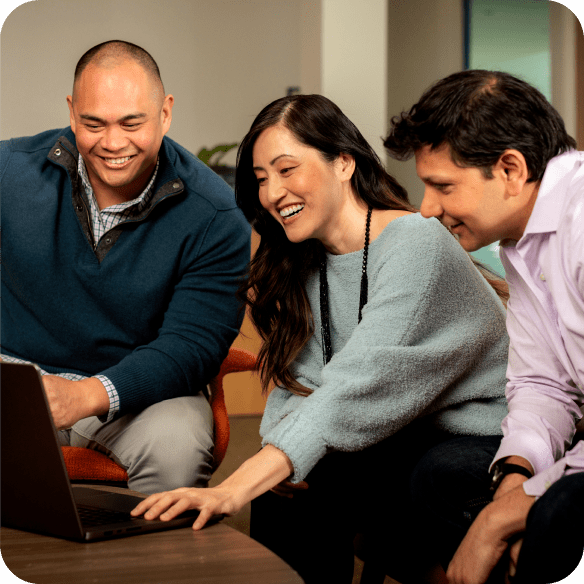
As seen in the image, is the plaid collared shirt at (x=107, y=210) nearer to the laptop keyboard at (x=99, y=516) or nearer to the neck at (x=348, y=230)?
the neck at (x=348, y=230)

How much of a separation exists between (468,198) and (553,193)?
131 mm

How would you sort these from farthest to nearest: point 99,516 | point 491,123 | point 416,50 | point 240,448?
point 416,50, point 240,448, point 491,123, point 99,516

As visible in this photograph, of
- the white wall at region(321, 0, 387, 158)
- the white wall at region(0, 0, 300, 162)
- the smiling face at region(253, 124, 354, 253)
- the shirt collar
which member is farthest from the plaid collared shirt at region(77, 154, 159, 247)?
the white wall at region(0, 0, 300, 162)

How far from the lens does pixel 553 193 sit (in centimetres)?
109

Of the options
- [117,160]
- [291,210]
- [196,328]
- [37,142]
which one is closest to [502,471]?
[291,210]

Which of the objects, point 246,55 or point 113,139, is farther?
point 246,55

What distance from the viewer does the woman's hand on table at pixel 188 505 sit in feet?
3.26

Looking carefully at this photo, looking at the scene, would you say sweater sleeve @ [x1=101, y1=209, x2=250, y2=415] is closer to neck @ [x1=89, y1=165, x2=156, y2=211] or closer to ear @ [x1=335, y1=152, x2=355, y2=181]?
neck @ [x1=89, y1=165, x2=156, y2=211]

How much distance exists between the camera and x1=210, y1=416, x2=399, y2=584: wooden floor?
244cm

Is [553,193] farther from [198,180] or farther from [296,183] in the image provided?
[198,180]

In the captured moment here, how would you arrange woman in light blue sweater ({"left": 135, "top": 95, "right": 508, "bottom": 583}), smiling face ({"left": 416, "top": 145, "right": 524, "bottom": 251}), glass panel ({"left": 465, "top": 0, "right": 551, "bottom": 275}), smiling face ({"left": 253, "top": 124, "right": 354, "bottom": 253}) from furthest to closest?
glass panel ({"left": 465, "top": 0, "right": 551, "bottom": 275})
smiling face ({"left": 253, "top": 124, "right": 354, "bottom": 253})
woman in light blue sweater ({"left": 135, "top": 95, "right": 508, "bottom": 583})
smiling face ({"left": 416, "top": 145, "right": 524, "bottom": 251})

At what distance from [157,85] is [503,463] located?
123cm

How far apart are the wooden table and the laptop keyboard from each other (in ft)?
0.17

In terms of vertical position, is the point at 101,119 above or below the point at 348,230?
above
